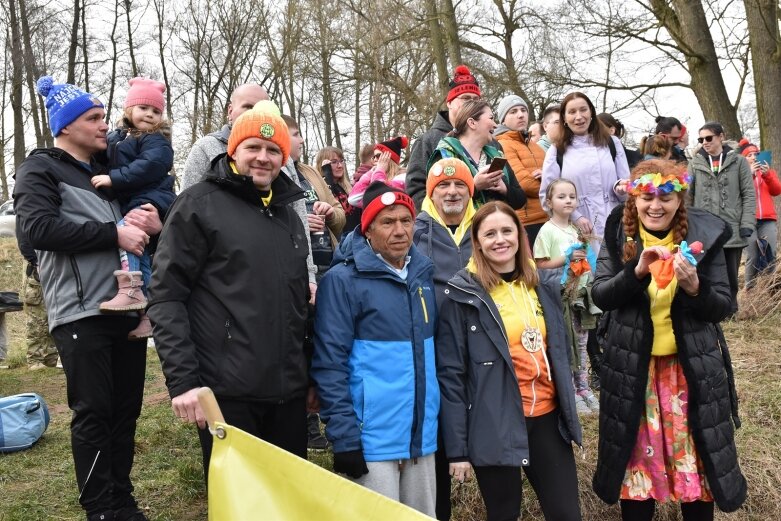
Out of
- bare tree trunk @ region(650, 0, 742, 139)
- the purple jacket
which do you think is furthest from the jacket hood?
bare tree trunk @ region(650, 0, 742, 139)

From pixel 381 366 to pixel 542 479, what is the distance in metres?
0.94

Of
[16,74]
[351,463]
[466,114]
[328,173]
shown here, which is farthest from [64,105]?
[16,74]

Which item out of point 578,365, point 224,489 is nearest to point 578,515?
point 224,489

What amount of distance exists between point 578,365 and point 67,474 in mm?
3620

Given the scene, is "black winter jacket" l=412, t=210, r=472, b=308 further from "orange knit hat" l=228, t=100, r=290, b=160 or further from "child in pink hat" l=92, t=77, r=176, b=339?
"child in pink hat" l=92, t=77, r=176, b=339

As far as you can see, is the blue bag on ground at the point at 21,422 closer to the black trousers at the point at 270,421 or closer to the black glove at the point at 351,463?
the black trousers at the point at 270,421

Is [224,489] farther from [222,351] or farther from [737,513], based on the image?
[737,513]

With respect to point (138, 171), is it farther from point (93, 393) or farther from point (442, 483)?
point (442, 483)

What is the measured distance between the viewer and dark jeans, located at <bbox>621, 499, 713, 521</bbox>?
3.46 metres

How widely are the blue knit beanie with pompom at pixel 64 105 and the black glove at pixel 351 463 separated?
2111mm

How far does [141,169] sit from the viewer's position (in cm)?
376

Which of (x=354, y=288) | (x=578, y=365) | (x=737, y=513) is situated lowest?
(x=737, y=513)

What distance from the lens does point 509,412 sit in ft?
10.5

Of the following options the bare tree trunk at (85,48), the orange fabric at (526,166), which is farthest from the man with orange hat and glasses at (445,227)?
the bare tree trunk at (85,48)
